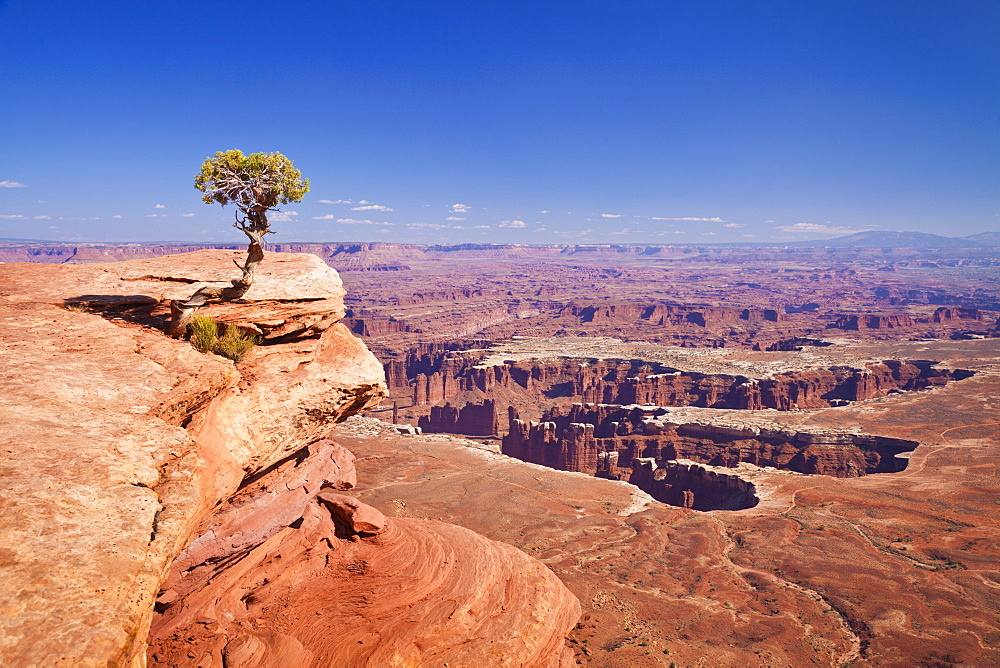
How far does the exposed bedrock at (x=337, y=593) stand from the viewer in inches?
563

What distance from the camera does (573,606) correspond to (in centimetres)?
1981

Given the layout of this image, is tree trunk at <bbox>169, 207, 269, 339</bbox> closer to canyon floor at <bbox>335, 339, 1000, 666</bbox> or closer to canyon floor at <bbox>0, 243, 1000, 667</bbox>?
canyon floor at <bbox>0, 243, 1000, 667</bbox>

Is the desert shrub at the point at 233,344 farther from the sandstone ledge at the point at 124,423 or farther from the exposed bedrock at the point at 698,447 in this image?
the exposed bedrock at the point at 698,447

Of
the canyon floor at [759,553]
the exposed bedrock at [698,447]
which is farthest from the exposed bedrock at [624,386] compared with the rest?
the canyon floor at [759,553]

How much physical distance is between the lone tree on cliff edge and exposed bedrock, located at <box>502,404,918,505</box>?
45655 mm

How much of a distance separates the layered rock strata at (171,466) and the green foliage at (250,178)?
300 centimetres

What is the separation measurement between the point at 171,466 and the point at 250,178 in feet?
31.5

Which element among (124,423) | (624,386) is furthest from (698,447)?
(124,423)

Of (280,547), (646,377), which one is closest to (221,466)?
(280,547)

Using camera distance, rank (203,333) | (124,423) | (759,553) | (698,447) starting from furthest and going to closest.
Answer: (698,447) < (759,553) < (203,333) < (124,423)

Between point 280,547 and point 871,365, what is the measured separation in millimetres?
109870

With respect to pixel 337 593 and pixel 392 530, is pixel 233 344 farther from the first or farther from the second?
pixel 392 530

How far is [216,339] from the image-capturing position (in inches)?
588

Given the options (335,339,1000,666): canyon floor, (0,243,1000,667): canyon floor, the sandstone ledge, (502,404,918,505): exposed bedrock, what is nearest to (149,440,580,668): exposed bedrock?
(0,243,1000,667): canyon floor
